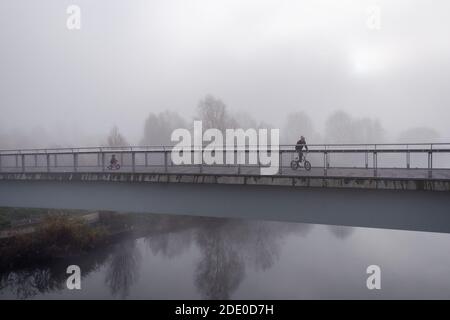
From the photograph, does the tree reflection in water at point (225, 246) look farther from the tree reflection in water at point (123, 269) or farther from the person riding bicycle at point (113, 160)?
the person riding bicycle at point (113, 160)

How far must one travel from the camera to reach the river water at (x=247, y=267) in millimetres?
20203

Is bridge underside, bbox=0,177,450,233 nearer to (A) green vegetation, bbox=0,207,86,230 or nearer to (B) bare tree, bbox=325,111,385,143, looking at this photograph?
(A) green vegetation, bbox=0,207,86,230

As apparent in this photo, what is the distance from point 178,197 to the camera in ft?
39.0

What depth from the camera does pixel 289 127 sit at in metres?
67.5

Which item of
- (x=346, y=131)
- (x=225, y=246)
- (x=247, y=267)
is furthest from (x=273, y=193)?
(x=346, y=131)

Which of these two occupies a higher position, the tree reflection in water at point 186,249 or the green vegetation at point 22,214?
the green vegetation at point 22,214

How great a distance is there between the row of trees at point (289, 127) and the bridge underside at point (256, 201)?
33681 mm

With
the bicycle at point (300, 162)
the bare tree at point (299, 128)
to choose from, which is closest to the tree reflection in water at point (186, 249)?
the bicycle at point (300, 162)

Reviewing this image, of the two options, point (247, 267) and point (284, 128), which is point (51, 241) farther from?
point (284, 128)

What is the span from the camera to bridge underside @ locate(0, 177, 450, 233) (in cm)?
915
